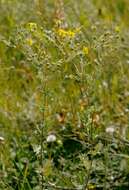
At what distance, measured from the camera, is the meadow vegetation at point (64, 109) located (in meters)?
1.95

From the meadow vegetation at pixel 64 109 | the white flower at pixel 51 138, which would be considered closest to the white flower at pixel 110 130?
the meadow vegetation at pixel 64 109

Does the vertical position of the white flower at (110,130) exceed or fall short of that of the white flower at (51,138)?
it exceeds it

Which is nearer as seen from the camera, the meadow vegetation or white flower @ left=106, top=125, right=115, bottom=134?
the meadow vegetation

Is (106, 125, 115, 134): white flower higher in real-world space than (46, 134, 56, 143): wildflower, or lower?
higher

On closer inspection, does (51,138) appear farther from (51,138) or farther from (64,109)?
(64,109)

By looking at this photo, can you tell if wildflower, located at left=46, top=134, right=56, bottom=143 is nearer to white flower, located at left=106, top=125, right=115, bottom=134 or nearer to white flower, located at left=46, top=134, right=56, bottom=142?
white flower, located at left=46, top=134, right=56, bottom=142

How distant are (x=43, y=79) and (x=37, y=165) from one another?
541 millimetres

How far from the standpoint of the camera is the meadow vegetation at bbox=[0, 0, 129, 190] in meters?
1.95

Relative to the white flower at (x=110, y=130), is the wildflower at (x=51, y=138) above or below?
below

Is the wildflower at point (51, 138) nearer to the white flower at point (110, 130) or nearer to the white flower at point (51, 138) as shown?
the white flower at point (51, 138)

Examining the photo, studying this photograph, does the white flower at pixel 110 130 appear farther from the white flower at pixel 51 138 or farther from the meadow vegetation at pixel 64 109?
the white flower at pixel 51 138

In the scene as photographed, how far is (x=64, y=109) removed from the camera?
2766mm

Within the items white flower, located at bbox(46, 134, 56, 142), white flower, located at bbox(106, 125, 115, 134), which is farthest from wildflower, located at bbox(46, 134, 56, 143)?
white flower, located at bbox(106, 125, 115, 134)

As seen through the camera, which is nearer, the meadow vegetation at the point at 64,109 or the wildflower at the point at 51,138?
the meadow vegetation at the point at 64,109
